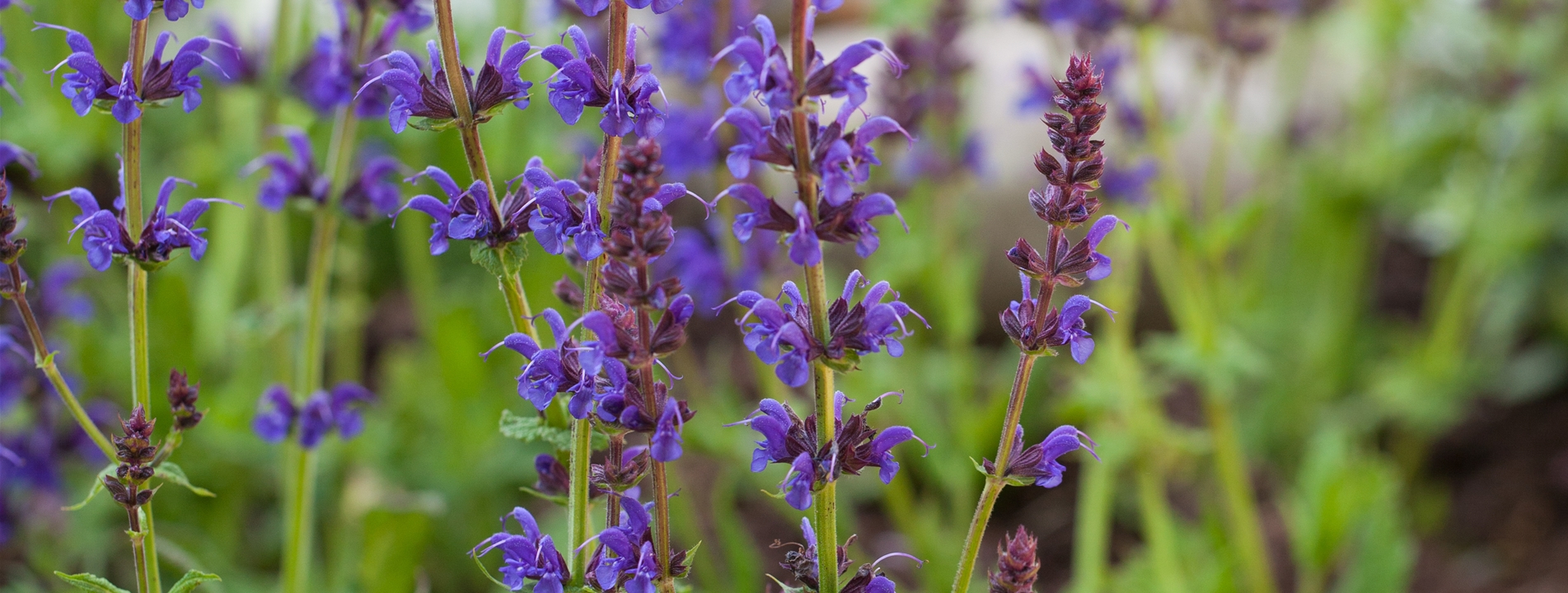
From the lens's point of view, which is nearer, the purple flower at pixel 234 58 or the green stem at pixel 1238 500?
the purple flower at pixel 234 58

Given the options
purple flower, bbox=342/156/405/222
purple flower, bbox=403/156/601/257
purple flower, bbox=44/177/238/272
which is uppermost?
purple flower, bbox=403/156/601/257

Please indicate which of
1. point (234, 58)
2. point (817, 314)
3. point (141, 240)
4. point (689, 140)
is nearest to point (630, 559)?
point (817, 314)

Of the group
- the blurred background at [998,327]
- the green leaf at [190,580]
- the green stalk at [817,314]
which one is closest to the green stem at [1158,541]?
the blurred background at [998,327]

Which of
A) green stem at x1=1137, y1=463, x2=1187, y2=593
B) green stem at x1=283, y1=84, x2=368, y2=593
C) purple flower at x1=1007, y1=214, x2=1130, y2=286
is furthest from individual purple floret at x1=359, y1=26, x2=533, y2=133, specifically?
Answer: green stem at x1=1137, y1=463, x2=1187, y2=593

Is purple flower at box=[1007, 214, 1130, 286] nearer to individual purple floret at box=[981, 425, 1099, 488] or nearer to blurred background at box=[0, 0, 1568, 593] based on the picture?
individual purple floret at box=[981, 425, 1099, 488]

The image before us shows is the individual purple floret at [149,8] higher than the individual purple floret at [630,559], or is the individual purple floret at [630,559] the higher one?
the individual purple floret at [149,8]

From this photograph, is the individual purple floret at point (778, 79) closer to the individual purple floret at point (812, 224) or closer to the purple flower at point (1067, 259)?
the individual purple floret at point (812, 224)

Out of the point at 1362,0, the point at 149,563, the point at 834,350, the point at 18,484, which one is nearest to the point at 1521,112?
the point at 1362,0
